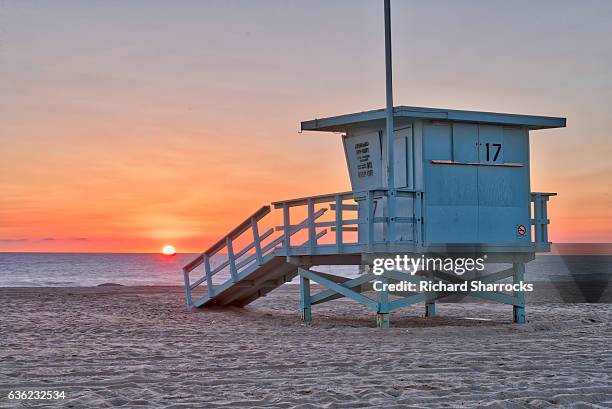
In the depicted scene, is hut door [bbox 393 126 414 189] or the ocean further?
the ocean

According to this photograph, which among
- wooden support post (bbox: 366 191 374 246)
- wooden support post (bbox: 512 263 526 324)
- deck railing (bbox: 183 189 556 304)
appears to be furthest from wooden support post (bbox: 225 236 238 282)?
wooden support post (bbox: 512 263 526 324)

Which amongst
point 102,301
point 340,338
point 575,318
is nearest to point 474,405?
point 340,338

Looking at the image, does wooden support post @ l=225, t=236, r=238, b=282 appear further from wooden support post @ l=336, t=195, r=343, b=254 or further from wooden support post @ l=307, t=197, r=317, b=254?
wooden support post @ l=336, t=195, r=343, b=254

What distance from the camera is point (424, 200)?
46.0 ft

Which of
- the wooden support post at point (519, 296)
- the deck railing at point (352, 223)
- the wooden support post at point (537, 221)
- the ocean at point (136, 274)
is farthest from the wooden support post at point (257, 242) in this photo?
the ocean at point (136, 274)

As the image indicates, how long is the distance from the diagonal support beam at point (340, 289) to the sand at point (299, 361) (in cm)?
49

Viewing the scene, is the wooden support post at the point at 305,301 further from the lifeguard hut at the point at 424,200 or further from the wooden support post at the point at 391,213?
the wooden support post at the point at 391,213

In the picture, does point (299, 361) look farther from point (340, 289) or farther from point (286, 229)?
point (286, 229)

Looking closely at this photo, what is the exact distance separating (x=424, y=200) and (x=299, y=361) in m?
5.09

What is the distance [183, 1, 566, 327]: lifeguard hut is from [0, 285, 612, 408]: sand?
1.05 metres

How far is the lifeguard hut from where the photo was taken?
13961 millimetres

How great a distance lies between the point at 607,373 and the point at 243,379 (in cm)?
416

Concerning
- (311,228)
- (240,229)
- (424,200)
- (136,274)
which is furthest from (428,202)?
(136,274)

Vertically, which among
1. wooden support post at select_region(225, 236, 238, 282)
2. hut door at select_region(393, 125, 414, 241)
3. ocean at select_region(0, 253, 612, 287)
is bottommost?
ocean at select_region(0, 253, 612, 287)
